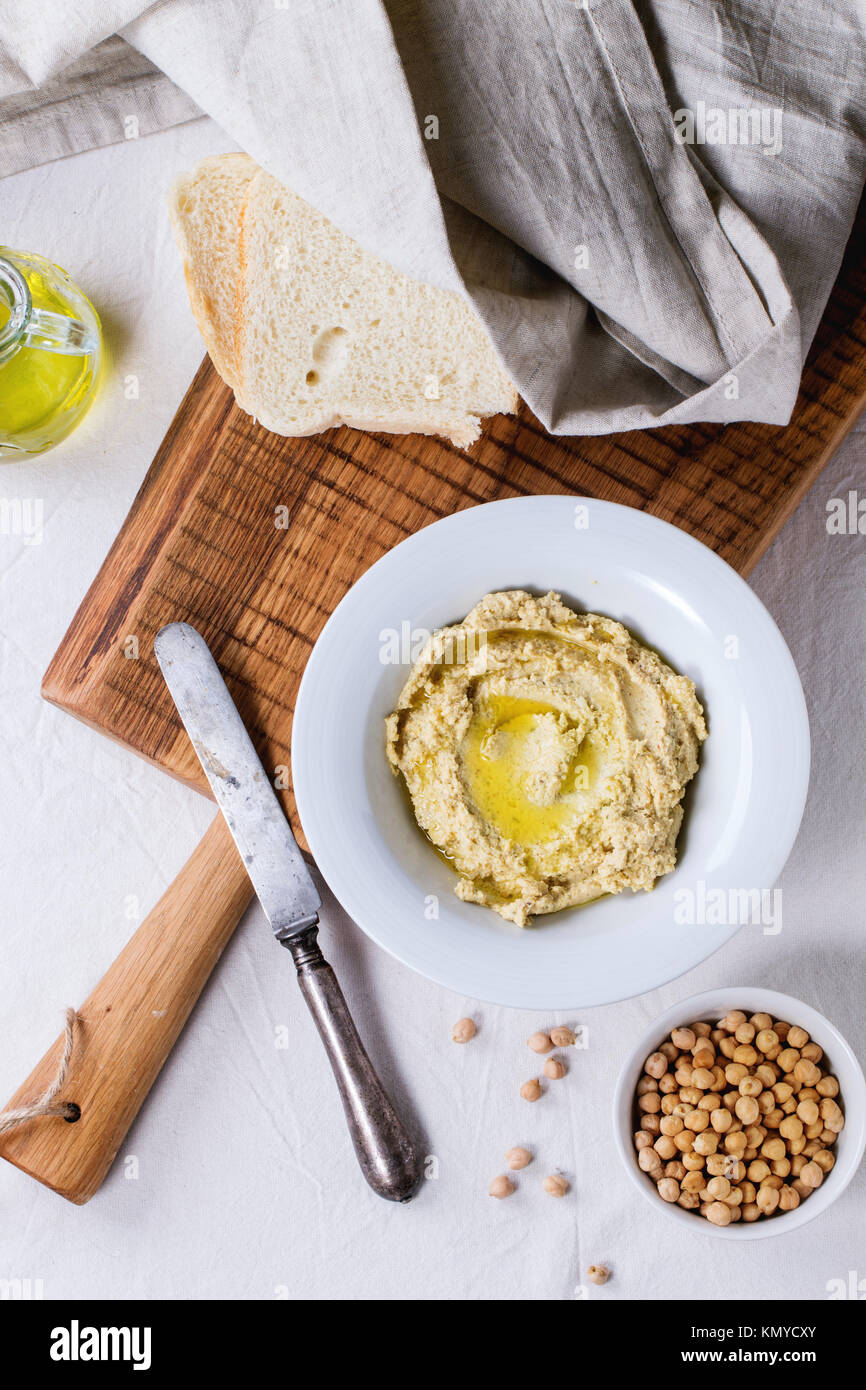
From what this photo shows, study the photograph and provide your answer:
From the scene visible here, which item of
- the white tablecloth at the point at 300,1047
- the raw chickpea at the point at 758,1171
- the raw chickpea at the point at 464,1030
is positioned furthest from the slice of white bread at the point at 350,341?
the raw chickpea at the point at 758,1171

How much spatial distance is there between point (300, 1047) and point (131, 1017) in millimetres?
374

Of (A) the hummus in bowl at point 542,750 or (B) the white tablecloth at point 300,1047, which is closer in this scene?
(A) the hummus in bowl at point 542,750

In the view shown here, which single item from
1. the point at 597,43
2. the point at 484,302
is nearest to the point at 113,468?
the point at 484,302

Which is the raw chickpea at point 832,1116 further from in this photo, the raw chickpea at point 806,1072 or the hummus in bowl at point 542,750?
the hummus in bowl at point 542,750

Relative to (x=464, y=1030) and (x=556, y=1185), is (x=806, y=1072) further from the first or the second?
(x=464, y=1030)

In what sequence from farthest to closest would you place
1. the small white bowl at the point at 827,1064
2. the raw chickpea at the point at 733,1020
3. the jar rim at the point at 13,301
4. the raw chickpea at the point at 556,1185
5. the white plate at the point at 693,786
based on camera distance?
the raw chickpea at the point at 556,1185
the raw chickpea at the point at 733,1020
the small white bowl at the point at 827,1064
the jar rim at the point at 13,301
the white plate at the point at 693,786

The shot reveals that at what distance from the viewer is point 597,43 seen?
1.76 m

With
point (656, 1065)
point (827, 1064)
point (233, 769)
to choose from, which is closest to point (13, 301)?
point (233, 769)

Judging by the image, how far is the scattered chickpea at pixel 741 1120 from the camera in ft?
6.70

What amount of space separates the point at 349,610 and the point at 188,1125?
1.30 meters

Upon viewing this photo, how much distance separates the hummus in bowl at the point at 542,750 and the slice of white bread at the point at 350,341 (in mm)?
450

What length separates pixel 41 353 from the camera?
6.59 feet

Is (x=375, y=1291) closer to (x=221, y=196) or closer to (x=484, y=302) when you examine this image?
(x=484, y=302)

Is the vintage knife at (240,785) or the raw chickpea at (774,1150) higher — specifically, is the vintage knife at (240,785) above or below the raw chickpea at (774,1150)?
above
